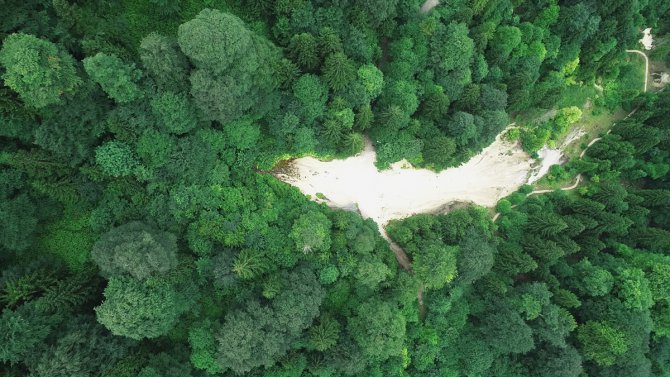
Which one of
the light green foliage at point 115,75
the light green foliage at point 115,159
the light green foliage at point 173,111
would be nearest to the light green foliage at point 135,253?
the light green foliage at point 115,159

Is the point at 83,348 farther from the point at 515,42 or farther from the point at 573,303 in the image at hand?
the point at 515,42

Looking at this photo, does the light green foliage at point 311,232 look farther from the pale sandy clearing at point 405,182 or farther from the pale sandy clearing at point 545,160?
→ the pale sandy clearing at point 545,160

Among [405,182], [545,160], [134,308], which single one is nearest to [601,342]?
[545,160]

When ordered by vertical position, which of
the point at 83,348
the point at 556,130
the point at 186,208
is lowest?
the point at 83,348

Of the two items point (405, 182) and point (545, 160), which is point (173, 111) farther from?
point (545, 160)

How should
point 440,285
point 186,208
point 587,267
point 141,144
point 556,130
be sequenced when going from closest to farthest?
point 141,144
point 186,208
point 440,285
point 587,267
point 556,130

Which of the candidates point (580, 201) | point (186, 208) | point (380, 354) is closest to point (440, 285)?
point (380, 354)

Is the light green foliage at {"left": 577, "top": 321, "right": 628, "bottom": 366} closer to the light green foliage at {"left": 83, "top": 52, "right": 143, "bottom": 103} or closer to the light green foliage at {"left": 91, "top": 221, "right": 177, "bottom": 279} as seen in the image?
the light green foliage at {"left": 91, "top": 221, "right": 177, "bottom": 279}
